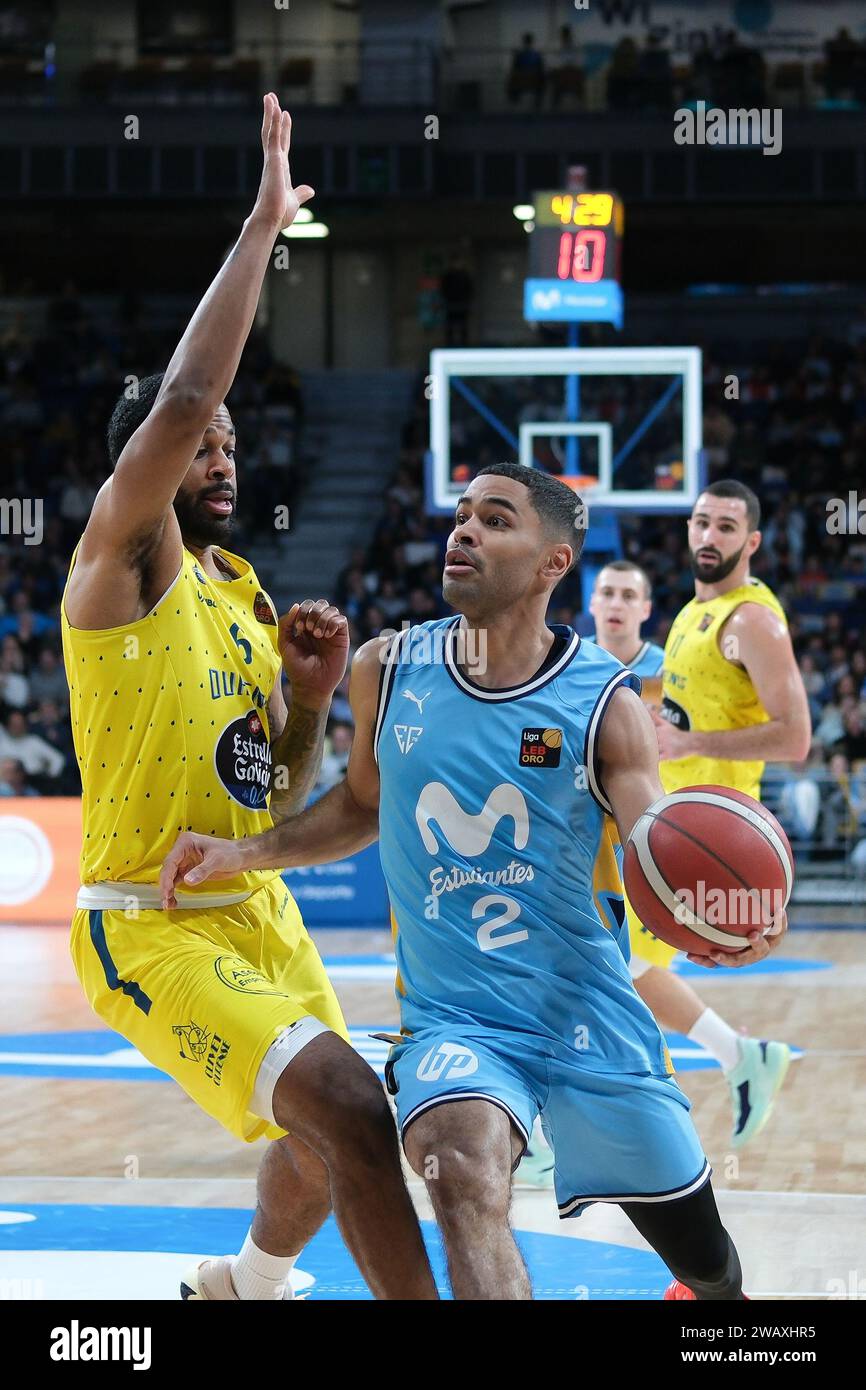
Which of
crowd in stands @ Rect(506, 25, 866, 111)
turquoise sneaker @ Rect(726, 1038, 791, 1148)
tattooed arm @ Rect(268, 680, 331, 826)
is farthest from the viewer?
crowd in stands @ Rect(506, 25, 866, 111)

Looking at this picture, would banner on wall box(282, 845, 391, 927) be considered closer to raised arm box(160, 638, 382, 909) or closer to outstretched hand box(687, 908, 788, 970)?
raised arm box(160, 638, 382, 909)

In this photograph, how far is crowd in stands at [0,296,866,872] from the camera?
1526 cm

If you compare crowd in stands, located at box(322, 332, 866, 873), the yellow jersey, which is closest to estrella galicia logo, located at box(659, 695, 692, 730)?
the yellow jersey

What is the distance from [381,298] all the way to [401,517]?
22.8 feet

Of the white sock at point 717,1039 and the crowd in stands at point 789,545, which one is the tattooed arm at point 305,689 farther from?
the crowd in stands at point 789,545

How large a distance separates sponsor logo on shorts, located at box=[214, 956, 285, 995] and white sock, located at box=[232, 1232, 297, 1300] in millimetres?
692

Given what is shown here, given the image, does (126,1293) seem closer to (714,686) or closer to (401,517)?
(714,686)

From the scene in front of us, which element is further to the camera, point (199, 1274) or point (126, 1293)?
point (126, 1293)

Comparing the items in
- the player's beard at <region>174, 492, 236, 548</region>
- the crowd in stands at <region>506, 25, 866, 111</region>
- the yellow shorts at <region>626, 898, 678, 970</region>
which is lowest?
the yellow shorts at <region>626, 898, 678, 970</region>

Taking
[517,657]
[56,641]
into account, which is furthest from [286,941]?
[56,641]

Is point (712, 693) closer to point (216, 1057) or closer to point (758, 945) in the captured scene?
point (758, 945)

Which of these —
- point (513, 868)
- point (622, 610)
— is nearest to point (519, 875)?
point (513, 868)

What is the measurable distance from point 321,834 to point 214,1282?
1125 millimetres
